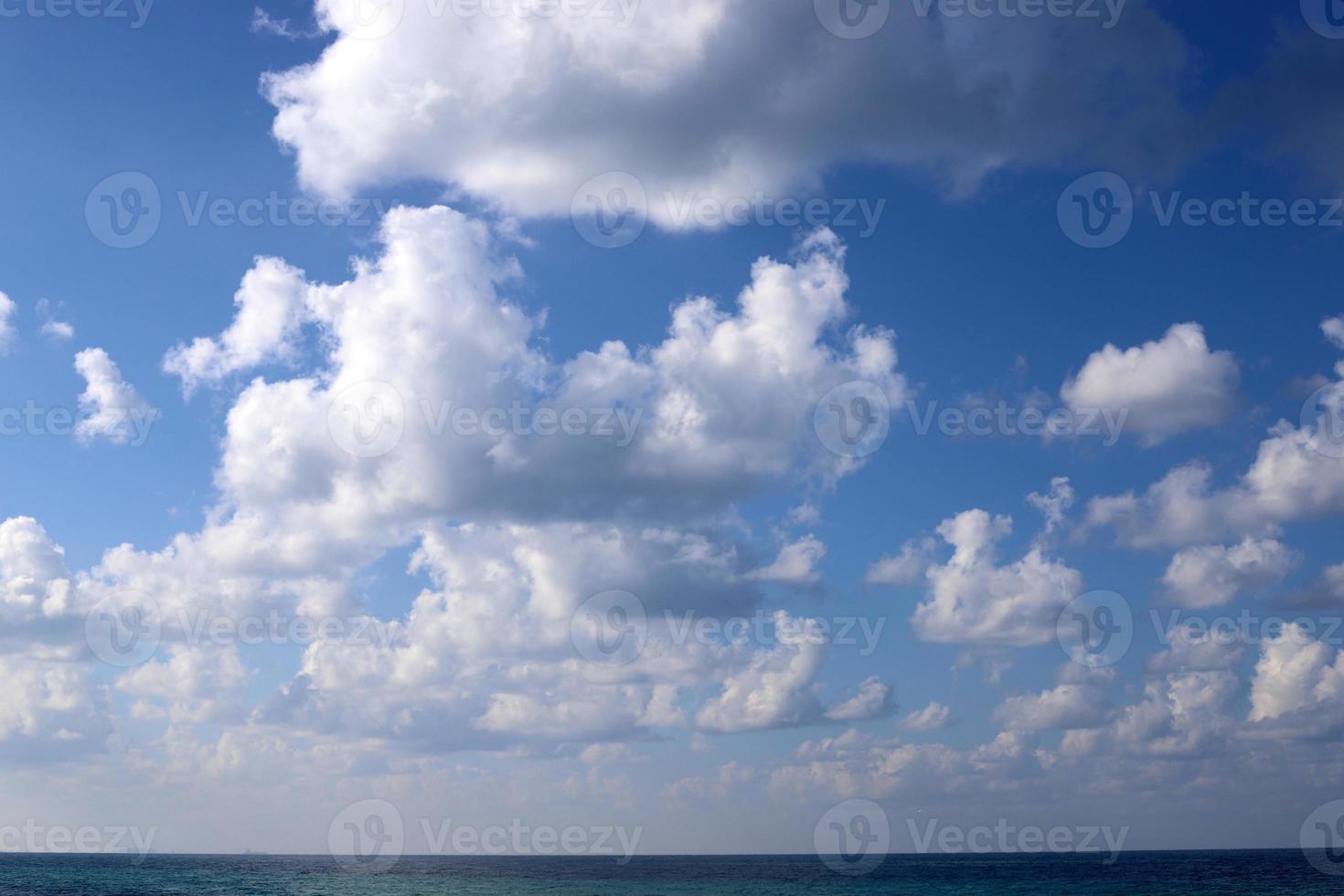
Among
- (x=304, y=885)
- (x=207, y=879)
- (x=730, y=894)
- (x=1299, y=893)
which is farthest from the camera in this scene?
(x=207, y=879)

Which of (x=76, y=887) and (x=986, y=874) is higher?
(x=76, y=887)

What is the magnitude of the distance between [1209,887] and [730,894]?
54796 mm

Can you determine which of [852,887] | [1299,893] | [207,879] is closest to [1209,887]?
[1299,893]

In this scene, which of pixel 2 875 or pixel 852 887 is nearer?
pixel 852 887

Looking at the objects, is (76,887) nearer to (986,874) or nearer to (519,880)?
(519,880)

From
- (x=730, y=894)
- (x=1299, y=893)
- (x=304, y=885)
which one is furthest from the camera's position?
(x=304, y=885)

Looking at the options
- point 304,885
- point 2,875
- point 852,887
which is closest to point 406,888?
point 304,885

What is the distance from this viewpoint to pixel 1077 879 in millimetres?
147250

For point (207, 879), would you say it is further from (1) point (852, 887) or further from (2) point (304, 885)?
(1) point (852, 887)

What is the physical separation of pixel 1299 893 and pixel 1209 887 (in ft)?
50.1

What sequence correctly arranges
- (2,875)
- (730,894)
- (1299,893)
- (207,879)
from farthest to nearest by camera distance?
(2,875)
(207,879)
(730,894)
(1299,893)

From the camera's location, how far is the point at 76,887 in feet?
387

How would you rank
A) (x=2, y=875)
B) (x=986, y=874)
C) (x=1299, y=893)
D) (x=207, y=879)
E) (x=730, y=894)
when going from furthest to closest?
(x=986, y=874), (x=2, y=875), (x=207, y=879), (x=730, y=894), (x=1299, y=893)

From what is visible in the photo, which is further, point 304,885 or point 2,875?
point 2,875
